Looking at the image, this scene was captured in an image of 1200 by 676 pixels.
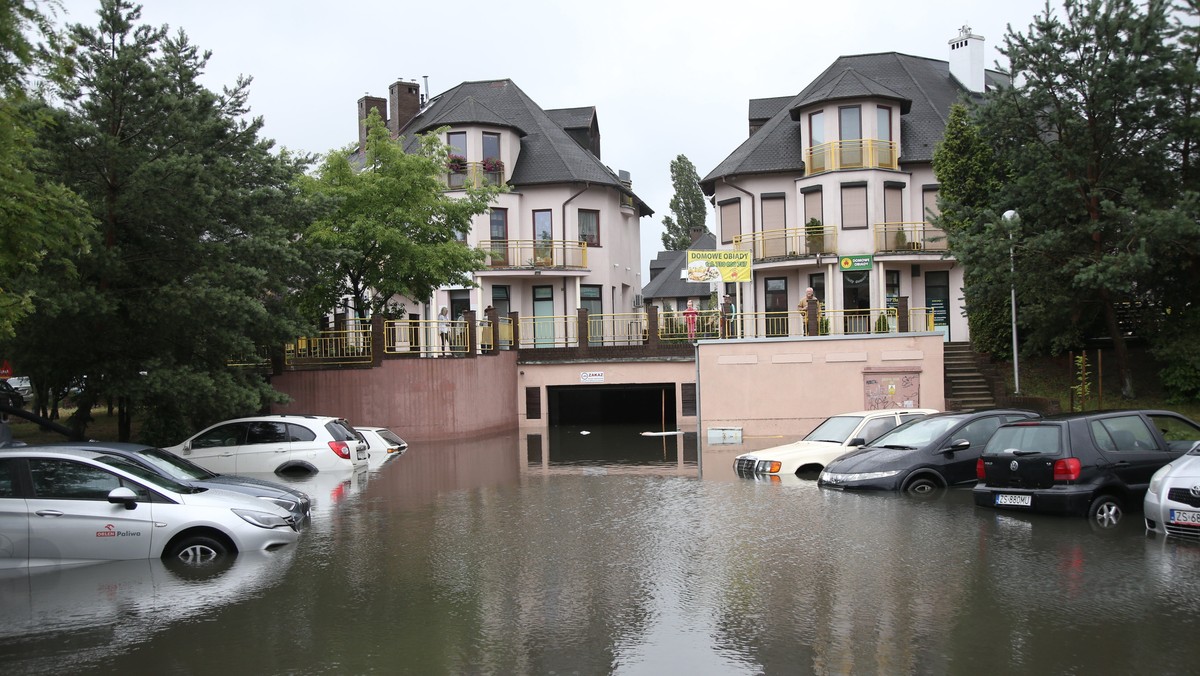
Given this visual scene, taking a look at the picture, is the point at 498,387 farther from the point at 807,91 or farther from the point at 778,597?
the point at 778,597

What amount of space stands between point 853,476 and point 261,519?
348 inches

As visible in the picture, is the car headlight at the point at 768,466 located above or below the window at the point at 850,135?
below

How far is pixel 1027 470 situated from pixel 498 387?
2093 cm

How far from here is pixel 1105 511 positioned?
39.9ft

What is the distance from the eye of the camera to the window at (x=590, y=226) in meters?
41.9

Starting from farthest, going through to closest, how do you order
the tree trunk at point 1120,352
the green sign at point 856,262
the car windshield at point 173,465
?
the green sign at point 856,262
the tree trunk at point 1120,352
the car windshield at point 173,465

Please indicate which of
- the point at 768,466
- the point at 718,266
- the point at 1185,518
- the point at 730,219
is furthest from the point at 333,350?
the point at 1185,518

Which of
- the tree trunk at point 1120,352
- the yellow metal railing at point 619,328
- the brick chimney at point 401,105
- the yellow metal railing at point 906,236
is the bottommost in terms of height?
the tree trunk at point 1120,352

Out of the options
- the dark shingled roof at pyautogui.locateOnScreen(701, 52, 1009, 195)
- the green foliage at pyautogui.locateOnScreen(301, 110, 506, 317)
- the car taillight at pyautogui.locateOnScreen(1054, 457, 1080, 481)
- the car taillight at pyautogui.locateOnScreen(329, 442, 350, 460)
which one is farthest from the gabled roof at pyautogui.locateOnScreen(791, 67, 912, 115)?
the car taillight at pyautogui.locateOnScreen(1054, 457, 1080, 481)

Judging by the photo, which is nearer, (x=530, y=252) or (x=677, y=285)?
(x=530, y=252)

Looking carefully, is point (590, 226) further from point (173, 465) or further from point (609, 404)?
point (173, 465)

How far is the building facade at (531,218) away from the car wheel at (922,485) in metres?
25.8

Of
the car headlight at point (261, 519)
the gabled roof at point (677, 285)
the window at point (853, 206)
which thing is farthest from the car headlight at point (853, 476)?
the gabled roof at point (677, 285)

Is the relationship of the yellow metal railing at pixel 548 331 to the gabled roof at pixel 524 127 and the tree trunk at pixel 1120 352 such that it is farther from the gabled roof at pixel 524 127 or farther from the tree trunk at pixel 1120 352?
the tree trunk at pixel 1120 352
